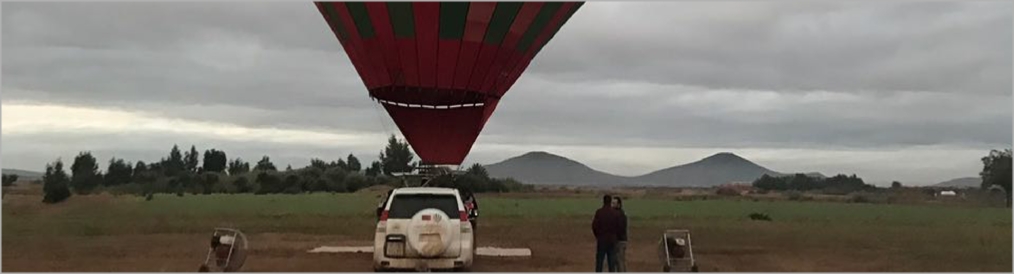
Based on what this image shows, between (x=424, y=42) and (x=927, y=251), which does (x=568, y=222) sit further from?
(x=424, y=42)

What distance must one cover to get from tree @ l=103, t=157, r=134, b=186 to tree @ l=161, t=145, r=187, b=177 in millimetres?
8009

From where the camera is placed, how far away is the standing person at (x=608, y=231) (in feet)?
42.1

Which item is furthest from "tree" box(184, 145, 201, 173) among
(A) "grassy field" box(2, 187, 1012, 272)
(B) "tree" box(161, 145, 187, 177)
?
(A) "grassy field" box(2, 187, 1012, 272)

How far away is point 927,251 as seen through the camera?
67.9ft

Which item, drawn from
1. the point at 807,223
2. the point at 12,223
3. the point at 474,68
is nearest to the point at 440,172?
the point at 474,68

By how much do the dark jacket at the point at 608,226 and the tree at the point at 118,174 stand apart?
205 ft

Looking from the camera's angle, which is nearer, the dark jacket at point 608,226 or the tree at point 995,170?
the dark jacket at point 608,226

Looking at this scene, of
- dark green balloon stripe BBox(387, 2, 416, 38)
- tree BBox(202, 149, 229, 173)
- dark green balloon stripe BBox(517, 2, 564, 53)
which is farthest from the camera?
tree BBox(202, 149, 229, 173)

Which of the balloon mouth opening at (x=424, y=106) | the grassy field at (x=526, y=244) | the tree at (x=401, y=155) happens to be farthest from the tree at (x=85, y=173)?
the balloon mouth opening at (x=424, y=106)

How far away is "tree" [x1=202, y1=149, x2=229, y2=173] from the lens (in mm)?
100375

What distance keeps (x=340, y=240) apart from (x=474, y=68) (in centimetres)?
693

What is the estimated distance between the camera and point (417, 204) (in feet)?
41.0

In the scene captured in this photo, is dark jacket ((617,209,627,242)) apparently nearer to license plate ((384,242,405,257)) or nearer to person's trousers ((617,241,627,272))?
person's trousers ((617,241,627,272))

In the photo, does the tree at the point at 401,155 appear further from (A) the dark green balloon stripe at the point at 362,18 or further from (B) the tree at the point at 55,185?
(B) the tree at the point at 55,185
